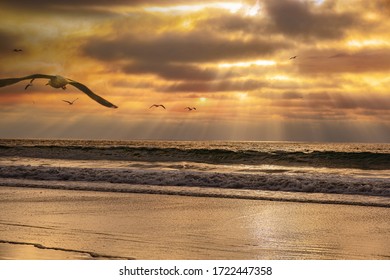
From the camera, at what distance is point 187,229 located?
895 centimetres

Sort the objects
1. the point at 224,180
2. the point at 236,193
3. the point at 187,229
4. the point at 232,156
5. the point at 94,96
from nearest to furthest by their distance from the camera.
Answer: the point at 94,96 < the point at 187,229 < the point at 236,193 < the point at 224,180 < the point at 232,156

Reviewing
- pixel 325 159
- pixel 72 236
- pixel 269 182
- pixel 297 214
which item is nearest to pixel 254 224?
pixel 297 214

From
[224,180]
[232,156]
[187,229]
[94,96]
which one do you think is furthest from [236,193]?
[232,156]

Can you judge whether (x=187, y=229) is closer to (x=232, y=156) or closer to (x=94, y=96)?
(x=94, y=96)

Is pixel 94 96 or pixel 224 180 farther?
pixel 224 180

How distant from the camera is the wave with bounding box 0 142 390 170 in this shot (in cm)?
3412

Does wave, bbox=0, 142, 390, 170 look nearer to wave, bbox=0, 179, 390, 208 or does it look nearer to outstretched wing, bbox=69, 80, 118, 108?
wave, bbox=0, 179, 390, 208

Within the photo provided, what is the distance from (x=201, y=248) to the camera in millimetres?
7492

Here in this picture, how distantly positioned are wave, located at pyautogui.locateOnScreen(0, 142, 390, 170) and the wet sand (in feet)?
69.4

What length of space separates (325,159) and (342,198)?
22.1 meters

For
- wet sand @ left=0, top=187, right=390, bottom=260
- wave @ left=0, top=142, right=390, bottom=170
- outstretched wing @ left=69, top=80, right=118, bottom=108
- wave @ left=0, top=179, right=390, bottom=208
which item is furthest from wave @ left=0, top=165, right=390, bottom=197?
wave @ left=0, top=142, right=390, bottom=170

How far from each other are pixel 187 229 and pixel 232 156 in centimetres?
2932

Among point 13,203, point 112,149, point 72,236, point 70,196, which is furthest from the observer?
point 112,149
